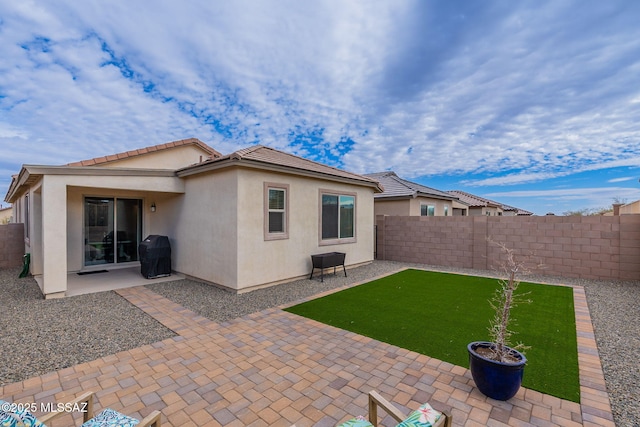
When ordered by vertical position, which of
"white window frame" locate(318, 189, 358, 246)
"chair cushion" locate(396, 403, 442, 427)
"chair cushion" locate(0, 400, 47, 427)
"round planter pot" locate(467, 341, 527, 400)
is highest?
"white window frame" locate(318, 189, 358, 246)

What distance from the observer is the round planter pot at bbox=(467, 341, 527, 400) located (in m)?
3.05

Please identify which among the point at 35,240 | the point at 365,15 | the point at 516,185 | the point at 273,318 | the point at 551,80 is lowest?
the point at 273,318

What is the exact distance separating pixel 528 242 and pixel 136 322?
12.0m

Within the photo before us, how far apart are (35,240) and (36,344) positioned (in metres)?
6.42

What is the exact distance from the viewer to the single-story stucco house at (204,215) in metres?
7.20

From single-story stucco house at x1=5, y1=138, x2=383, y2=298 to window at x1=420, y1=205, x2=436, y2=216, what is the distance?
5429mm

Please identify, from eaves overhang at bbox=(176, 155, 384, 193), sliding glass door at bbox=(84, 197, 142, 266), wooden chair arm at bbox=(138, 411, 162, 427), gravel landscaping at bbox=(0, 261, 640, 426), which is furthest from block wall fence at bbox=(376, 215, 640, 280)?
wooden chair arm at bbox=(138, 411, 162, 427)

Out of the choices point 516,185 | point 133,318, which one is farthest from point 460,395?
point 516,185

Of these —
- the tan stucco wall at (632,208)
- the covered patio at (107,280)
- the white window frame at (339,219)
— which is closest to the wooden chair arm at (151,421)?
the covered patio at (107,280)

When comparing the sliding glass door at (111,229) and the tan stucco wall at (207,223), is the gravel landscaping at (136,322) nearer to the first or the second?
the tan stucco wall at (207,223)

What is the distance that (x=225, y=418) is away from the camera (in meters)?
2.88

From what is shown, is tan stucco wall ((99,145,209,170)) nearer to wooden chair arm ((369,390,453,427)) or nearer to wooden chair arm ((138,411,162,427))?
wooden chair arm ((138,411,162,427))

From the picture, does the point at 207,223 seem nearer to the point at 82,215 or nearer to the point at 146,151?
the point at 82,215

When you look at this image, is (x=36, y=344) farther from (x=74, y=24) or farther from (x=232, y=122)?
(x=232, y=122)
